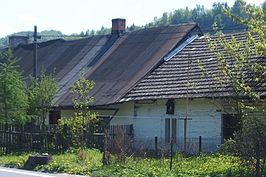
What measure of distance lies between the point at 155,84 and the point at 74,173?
32.7ft

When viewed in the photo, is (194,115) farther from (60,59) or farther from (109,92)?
(60,59)

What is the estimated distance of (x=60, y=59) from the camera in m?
37.5

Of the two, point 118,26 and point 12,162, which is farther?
point 118,26

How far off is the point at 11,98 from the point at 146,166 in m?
11.5

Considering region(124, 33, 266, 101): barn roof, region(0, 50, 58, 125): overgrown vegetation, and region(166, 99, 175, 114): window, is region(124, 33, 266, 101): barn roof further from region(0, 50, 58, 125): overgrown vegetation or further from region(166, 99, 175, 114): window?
region(0, 50, 58, 125): overgrown vegetation

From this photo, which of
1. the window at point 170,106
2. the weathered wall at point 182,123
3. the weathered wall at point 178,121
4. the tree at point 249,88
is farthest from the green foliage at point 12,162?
the tree at point 249,88

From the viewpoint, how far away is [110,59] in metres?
33.0

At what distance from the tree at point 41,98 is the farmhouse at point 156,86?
3.05 feet

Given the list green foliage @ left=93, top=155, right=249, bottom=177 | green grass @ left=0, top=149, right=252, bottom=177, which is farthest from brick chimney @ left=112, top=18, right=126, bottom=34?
green foliage @ left=93, top=155, right=249, bottom=177

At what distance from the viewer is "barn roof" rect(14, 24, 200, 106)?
93.9 ft

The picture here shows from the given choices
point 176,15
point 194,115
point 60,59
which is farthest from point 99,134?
point 176,15

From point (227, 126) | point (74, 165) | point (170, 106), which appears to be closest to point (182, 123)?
point (170, 106)

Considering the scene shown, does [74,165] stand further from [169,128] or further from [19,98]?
[19,98]

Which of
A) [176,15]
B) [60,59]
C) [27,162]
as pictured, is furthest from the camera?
[176,15]
